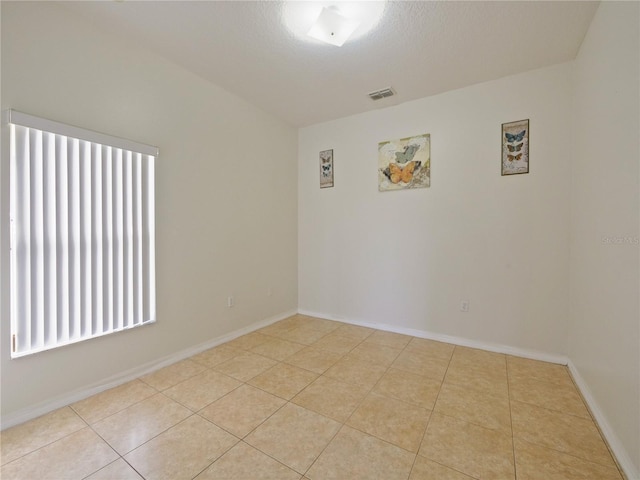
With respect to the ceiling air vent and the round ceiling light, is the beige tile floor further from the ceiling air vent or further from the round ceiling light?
the ceiling air vent

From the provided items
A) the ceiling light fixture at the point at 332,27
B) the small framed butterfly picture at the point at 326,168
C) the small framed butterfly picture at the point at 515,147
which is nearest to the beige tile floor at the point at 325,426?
the small framed butterfly picture at the point at 515,147

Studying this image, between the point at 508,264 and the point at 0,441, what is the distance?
418 centimetres

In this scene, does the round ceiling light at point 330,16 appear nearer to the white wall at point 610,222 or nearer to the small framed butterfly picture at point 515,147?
the white wall at point 610,222

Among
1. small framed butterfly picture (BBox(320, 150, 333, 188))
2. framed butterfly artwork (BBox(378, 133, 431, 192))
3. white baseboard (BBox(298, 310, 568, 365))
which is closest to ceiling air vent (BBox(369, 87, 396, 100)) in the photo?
framed butterfly artwork (BBox(378, 133, 431, 192))

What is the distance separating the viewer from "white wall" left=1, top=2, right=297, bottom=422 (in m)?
1.85

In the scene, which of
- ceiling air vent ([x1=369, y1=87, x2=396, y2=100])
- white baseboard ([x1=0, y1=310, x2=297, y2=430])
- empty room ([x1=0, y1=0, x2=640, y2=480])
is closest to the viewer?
empty room ([x1=0, y1=0, x2=640, y2=480])

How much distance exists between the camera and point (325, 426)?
180 centimetres

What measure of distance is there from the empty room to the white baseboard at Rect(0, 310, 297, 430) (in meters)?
0.02

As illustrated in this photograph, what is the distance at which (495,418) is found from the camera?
188 cm

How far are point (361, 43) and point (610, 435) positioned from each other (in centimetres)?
324

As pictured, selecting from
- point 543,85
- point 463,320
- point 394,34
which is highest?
point 394,34

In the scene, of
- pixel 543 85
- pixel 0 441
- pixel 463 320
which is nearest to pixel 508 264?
pixel 463 320

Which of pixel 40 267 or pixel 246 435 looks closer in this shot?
pixel 246 435

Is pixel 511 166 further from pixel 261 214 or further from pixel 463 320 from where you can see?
pixel 261 214
